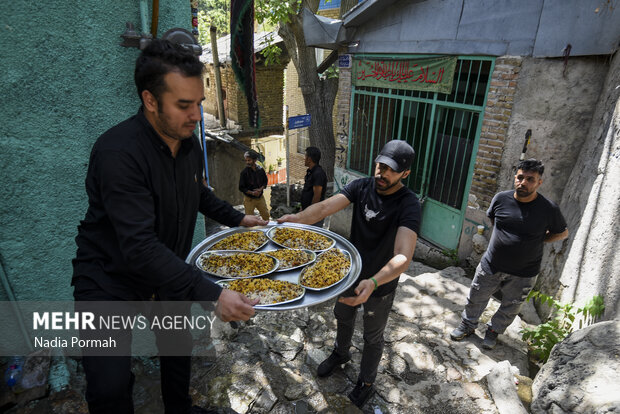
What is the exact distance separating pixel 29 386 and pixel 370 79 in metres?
7.40

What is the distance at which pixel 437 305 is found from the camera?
203 inches

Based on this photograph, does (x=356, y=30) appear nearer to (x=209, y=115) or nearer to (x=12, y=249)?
(x=12, y=249)

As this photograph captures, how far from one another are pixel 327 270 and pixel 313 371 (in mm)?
1388

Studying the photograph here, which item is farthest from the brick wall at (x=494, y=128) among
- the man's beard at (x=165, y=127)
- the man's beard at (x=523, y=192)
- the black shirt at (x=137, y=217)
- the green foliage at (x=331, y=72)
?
the green foliage at (x=331, y=72)

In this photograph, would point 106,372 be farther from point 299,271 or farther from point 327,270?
point 327,270

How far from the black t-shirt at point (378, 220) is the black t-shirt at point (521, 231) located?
1743mm

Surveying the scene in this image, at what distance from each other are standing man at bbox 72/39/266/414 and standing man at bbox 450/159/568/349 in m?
3.30

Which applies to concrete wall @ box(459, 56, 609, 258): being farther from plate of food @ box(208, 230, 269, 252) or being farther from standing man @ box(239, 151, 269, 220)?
standing man @ box(239, 151, 269, 220)

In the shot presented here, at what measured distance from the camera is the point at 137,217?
186 cm

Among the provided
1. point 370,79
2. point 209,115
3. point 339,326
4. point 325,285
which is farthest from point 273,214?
point 209,115

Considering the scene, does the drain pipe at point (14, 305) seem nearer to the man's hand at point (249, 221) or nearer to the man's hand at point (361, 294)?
the man's hand at point (249, 221)

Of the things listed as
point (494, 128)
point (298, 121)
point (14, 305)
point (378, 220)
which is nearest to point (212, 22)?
point (298, 121)

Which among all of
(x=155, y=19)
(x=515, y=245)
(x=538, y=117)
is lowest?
(x=515, y=245)

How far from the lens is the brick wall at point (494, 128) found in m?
5.27
